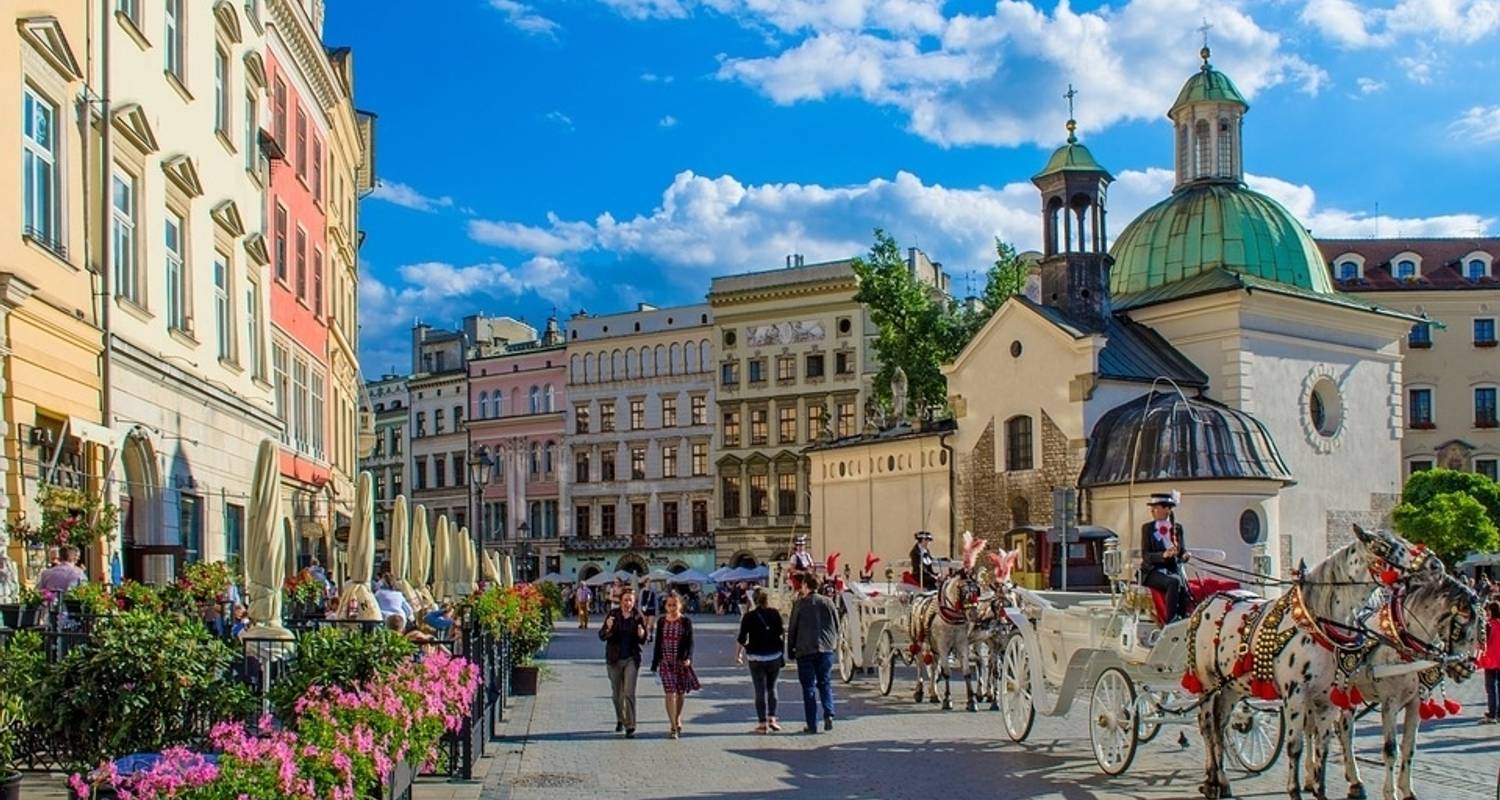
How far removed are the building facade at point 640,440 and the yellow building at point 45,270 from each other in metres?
58.3

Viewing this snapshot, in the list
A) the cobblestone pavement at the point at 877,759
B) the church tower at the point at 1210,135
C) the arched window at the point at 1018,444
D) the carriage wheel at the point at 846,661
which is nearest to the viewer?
the cobblestone pavement at the point at 877,759

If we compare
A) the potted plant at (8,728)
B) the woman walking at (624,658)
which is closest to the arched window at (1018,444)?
the woman walking at (624,658)

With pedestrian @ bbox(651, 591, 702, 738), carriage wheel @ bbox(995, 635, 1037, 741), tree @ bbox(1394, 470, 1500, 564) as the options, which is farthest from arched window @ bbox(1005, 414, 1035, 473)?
carriage wheel @ bbox(995, 635, 1037, 741)

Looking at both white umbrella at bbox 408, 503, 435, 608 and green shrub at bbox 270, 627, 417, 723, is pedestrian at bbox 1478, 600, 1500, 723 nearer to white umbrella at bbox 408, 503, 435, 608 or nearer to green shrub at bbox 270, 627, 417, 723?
green shrub at bbox 270, 627, 417, 723

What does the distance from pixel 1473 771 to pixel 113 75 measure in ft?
54.1

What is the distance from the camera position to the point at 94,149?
708 inches

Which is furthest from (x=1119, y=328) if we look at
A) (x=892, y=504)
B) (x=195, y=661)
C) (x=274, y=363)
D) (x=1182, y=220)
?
(x=195, y=661)

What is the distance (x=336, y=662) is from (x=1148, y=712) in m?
8.44

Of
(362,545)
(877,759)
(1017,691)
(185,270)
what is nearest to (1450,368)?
(362,545)

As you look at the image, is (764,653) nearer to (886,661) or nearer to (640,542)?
(886,661)

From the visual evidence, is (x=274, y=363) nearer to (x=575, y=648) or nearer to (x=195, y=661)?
(x=575, y=648)

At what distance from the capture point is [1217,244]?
43188 millimetres

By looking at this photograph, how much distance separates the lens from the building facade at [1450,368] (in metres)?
69.2

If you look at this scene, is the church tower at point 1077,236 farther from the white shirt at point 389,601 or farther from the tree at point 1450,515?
the white shirt at point 389,601
